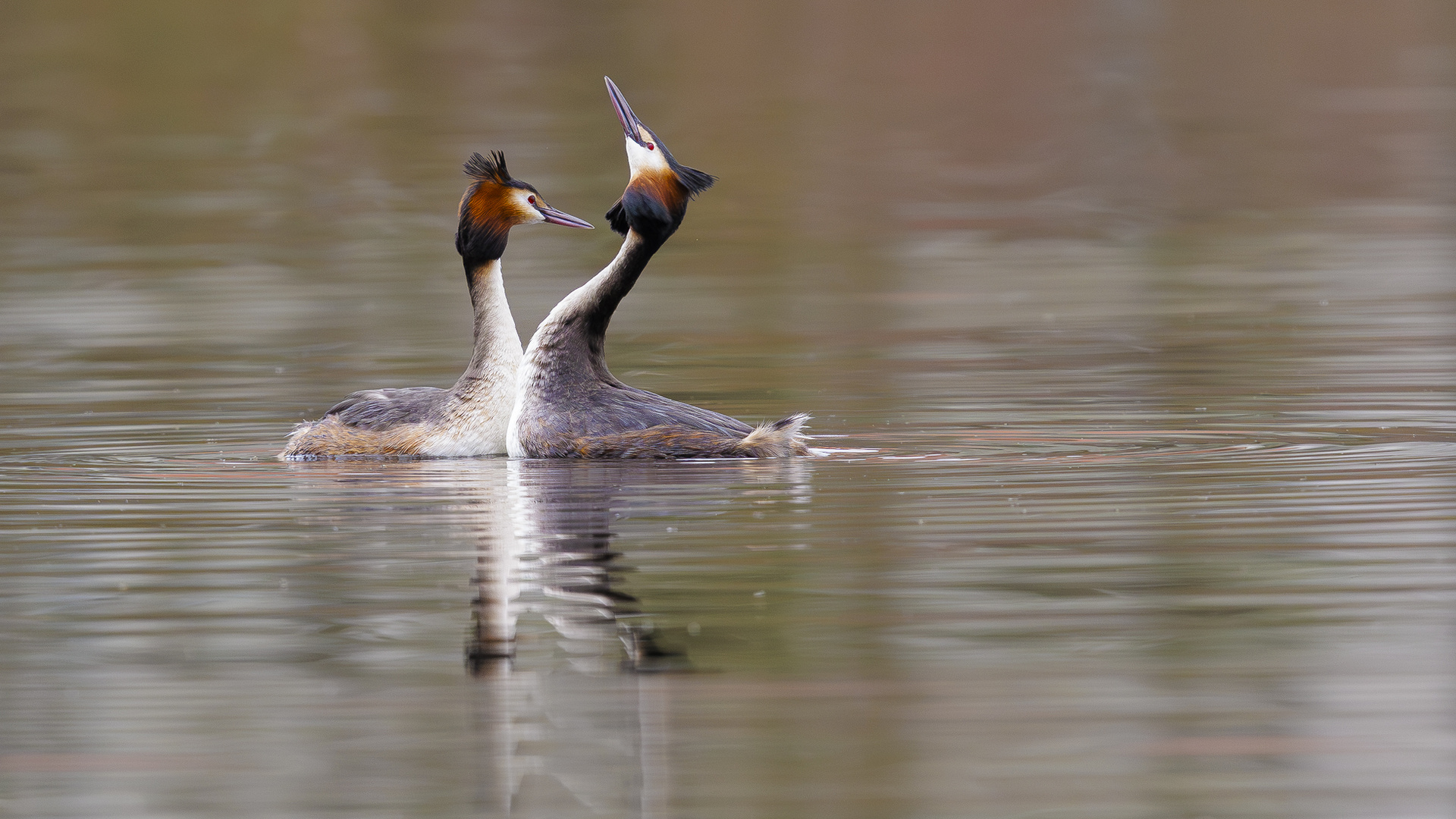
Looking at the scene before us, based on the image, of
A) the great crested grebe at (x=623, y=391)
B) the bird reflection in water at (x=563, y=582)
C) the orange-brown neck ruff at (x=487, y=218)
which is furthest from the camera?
the orange-brown neck ruff at (x=487, y=218)

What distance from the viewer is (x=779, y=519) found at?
8.73m

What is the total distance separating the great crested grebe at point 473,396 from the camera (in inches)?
429

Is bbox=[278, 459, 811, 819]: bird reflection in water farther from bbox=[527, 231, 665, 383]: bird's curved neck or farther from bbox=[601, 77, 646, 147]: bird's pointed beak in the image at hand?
bbox=[601, 77, 646, 147]: bird's pointed beak

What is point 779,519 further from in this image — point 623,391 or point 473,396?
point 473,396

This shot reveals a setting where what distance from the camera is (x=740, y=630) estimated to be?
6.78 m

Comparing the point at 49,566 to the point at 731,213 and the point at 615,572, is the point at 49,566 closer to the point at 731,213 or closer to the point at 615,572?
the point at 615,572

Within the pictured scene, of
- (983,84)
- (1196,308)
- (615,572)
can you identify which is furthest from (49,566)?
(983,84)

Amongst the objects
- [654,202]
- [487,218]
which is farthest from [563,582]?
[487,218]

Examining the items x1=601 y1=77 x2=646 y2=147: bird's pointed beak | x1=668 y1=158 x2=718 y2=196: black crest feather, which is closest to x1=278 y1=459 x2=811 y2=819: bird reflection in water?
x1=668 y1=158 x2=718 y2=196: black crest feather

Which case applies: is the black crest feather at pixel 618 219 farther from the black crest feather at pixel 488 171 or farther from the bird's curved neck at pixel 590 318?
the black crest feather at pixel 488 171

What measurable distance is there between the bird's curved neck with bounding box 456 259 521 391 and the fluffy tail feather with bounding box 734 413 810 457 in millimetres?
1383

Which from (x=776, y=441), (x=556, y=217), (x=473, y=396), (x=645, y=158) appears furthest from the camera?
(x=556, y=217)

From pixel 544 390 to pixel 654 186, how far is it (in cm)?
105

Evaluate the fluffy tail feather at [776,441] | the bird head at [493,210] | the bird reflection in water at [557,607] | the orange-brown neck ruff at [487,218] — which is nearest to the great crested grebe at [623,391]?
the fluffy tail feather at [776,441]
